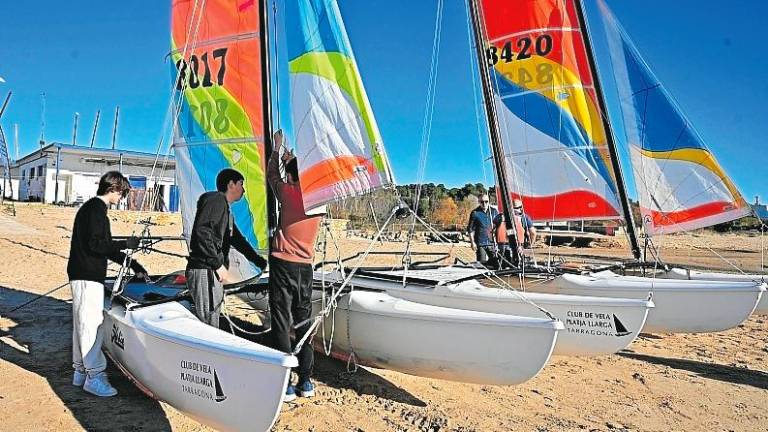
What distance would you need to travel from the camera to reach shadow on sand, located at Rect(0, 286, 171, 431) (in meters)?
3.29

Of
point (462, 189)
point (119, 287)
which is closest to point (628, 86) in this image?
point (119, 287)

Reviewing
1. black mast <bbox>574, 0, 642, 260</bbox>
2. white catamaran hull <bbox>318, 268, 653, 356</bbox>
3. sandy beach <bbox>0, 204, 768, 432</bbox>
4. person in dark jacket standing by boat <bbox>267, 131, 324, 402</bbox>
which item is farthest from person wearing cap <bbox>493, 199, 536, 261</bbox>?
person in dark jacket standing by boat <bbox>267, 131, 324, 402</bbox>

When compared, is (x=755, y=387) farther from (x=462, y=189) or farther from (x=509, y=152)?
(x=462, y=189)

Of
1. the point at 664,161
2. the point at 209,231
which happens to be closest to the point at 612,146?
the point at 664,161

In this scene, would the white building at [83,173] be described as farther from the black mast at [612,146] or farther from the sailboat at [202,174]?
the black mast at [612,146]

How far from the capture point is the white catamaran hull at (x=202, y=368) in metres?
2.60

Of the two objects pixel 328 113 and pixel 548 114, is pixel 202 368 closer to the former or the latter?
pixel 328 113

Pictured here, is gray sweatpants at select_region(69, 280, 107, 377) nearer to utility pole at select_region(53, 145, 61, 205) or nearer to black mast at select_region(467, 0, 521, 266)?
black mast at select_region(467, 0, 521, 266)

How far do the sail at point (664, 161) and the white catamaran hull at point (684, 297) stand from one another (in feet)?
4.87

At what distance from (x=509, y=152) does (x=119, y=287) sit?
16.3 feet

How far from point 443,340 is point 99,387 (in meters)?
2.28

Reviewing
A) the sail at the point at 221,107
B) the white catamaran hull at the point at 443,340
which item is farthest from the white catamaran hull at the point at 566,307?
the sail at the point at 221,107

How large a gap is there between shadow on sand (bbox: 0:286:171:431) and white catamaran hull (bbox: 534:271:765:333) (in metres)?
3.68

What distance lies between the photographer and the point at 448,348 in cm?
365
